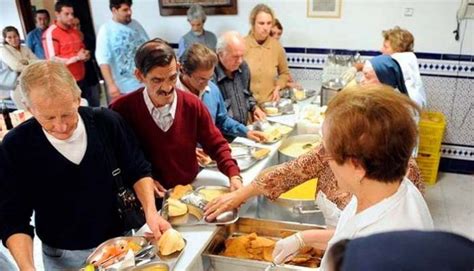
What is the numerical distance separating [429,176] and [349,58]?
4.37 feet

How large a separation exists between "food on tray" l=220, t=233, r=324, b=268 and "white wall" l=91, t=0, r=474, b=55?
2968 mm

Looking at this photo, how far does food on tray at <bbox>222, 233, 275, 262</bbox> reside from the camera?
57.7 inches

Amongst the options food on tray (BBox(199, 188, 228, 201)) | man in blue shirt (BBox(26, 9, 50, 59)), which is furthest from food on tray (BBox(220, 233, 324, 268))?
man in blue shirt (BBox(26, 9, 50, 59))

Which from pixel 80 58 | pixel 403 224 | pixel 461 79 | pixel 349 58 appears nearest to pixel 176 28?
pixel 80 58

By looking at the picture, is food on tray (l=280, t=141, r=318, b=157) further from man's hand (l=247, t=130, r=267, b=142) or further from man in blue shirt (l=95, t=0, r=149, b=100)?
man in blue shirt (l=95, t=0, r=149, b=100)

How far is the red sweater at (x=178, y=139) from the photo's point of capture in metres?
1.80

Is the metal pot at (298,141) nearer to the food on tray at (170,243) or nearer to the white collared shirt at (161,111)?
the white collared shirt at (161,111)

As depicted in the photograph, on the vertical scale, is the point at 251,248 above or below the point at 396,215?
below

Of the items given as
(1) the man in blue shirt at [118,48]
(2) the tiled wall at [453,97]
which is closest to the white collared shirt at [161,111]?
(1) the man in blue shirt at [118,48]

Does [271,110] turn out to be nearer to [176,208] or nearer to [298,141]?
[298,141]

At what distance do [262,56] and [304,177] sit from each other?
6.64ft

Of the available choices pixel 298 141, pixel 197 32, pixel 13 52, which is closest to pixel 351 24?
pixel 197 32

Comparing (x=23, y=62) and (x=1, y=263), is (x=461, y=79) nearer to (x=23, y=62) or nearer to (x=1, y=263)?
(x=1, y=263)

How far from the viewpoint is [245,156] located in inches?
85.0
